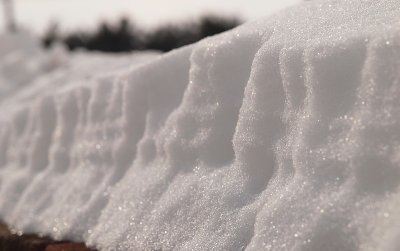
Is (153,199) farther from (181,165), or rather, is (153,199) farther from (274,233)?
(274,233)

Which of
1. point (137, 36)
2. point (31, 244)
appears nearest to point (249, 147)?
point (31, 244)

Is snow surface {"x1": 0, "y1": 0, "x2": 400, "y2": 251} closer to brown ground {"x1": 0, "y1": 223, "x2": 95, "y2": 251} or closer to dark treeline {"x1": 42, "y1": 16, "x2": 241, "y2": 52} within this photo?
brown ground {"x1": 0, "y1": 223, "x2": 95, "y2": 251}

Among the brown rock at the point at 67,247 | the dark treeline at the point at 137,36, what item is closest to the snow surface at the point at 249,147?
the brown rock at the point at 67,247

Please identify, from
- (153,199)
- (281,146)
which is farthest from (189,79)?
(281,146)

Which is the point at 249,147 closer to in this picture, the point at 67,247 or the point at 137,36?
the point at 67,247

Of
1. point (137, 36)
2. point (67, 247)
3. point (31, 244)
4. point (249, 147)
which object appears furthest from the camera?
point (137, 36)
